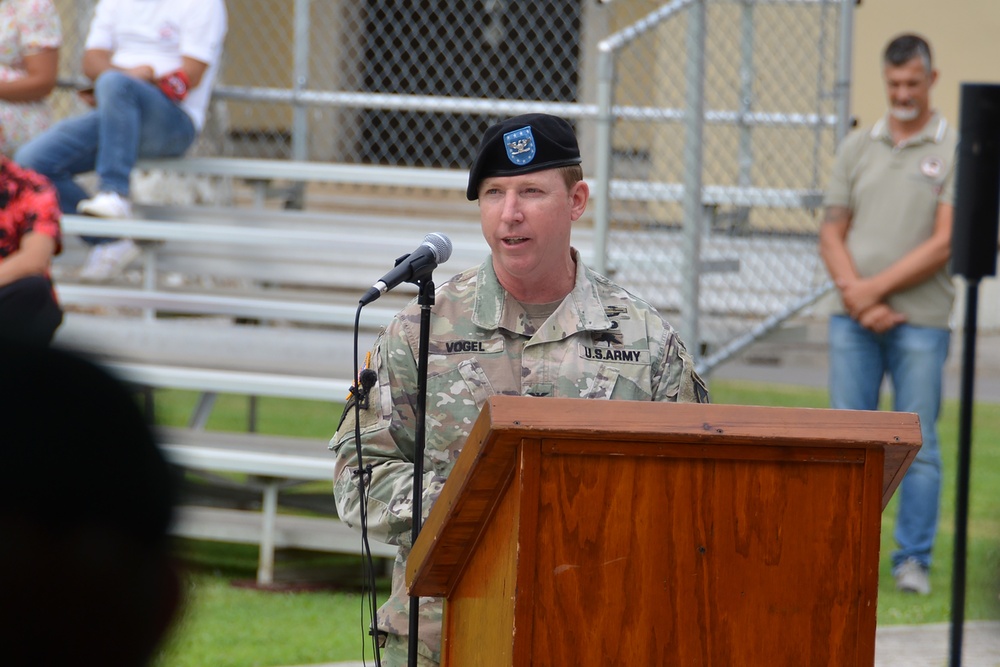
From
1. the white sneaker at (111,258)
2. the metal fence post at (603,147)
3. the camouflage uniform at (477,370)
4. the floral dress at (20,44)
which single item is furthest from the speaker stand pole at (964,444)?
the floral dress at (20,44)

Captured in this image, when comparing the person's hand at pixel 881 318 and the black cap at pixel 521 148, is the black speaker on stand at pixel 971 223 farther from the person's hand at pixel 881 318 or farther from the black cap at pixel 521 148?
the person's hand at pixel 881 318

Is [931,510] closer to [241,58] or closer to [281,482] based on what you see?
[281,482]

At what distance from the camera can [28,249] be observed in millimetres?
5695

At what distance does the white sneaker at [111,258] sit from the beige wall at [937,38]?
307 inches

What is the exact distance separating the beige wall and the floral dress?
25.6 feet

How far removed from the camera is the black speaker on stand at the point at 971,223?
9.09 feet

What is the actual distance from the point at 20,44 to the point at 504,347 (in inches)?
204

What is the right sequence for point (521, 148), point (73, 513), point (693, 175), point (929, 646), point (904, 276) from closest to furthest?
point (73, 513)
point (521, 148)
point (929, 646)
point (904, 276)
point (693, 175)

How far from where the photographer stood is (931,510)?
5.49 meters

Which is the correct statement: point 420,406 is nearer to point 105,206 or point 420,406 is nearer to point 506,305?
point 506,305

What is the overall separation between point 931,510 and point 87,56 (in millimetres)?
5203

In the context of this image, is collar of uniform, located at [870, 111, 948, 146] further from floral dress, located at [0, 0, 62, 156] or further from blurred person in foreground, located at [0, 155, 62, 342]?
floral dress, located at [0, 0, 62, 156]

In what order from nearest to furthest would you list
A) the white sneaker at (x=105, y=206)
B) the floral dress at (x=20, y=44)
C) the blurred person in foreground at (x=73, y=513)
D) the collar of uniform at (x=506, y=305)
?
the blurred person in foreground at (x=73, y=513) → the collar of uniform at (x=506, y=305) → the white sneaker at (x=105, y=206) → the floral dress at (x=20, y=44)

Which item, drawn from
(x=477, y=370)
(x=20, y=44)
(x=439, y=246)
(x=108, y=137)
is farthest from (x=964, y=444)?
(x=20, y=44)
